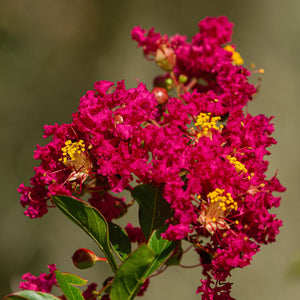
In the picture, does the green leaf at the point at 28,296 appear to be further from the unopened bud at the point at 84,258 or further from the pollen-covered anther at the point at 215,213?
the pollen-covered anther at the point at 215,213

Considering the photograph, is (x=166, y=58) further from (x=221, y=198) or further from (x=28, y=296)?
(x=28, y=296)

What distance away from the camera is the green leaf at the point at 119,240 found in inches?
27.9

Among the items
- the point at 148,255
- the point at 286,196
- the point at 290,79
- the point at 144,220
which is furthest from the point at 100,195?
the point at 290,79

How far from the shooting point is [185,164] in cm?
65

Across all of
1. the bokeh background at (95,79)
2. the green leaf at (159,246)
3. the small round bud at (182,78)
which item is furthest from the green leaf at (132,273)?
the bokeh background at (95,79)

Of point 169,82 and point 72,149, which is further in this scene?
point 169,82

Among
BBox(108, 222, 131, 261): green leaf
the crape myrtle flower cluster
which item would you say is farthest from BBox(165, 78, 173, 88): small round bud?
BBox(108, 222, 131, 261): green leaf

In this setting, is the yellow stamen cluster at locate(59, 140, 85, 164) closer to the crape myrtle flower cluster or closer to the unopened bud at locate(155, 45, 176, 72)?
the crape myrtle flower cluster

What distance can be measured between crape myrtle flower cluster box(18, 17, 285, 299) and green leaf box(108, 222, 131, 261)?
8 centimetres

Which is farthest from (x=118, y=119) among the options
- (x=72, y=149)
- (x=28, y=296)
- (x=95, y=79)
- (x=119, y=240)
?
(x=95, y=79)

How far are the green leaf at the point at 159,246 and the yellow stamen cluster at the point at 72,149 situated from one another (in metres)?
0.20

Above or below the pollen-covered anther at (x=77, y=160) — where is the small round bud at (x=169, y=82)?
above

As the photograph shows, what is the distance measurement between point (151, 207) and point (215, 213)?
0.38ft

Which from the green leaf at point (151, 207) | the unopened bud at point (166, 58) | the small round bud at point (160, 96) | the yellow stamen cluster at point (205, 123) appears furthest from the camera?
the unopened bud at point (166, 58)
